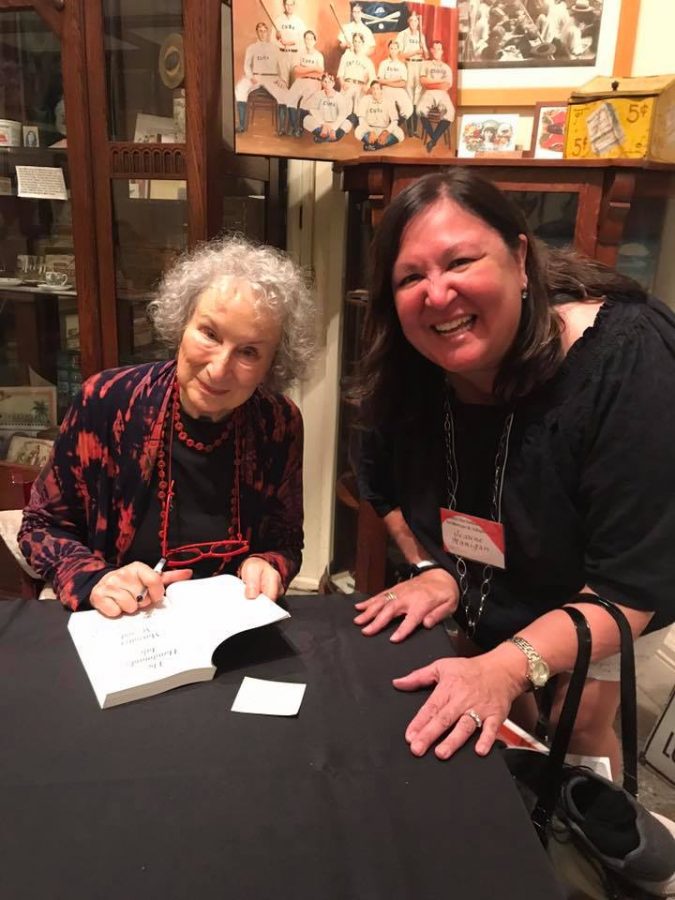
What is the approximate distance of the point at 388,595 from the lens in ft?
3.78

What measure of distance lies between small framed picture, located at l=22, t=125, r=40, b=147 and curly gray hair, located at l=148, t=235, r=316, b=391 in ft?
3.73

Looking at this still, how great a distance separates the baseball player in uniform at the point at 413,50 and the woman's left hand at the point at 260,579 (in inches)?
58.2

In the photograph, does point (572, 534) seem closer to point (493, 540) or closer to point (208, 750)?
point (493, 540)

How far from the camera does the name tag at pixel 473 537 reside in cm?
127

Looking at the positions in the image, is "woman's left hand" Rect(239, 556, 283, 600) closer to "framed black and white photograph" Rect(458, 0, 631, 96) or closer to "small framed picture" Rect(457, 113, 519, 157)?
"small framed picture" Rect(457, 113, 519, 157)

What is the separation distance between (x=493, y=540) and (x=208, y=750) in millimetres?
654

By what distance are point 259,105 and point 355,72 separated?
11.4 inches

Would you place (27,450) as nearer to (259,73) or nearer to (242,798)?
(259,73)

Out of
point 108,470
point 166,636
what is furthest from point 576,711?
point 108,470

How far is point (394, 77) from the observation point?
78.7 inches

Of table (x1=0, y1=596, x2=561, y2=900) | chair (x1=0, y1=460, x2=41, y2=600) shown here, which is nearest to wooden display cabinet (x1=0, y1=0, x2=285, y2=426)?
chair (x1=0, y1=460, x2=41, y2=600)

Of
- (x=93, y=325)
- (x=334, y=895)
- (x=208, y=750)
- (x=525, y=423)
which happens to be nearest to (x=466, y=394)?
(x=525, y=423)

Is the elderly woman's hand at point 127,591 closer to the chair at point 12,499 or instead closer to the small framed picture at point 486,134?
the chair at point 12,499

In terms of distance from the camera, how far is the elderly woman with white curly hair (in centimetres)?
130
